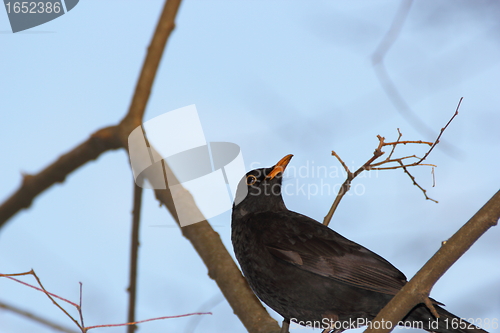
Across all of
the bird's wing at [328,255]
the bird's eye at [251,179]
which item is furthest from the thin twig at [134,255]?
the bird's wing at [328,255]

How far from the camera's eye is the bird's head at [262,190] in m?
4.41

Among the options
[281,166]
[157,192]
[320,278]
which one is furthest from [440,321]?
[157,192]

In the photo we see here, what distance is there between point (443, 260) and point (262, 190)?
2.06 metres

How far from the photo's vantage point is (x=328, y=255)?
3.70 m

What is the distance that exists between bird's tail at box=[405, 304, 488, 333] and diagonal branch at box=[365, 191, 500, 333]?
0.72m

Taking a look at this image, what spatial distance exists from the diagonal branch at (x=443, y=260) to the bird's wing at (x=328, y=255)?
2.40ft

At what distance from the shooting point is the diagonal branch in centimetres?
264

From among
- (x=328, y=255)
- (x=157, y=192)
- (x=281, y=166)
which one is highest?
(x=157, y=192)

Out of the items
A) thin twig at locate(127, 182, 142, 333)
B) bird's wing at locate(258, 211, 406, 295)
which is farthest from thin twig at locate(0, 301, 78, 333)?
bird's wing at locate(258, 211, 406, 295)

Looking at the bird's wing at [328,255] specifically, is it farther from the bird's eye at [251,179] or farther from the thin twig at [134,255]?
the thin twig at [134,255]

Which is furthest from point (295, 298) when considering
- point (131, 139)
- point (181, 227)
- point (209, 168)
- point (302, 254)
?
point (131, 139)

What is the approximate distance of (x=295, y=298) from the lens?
11.7 feet

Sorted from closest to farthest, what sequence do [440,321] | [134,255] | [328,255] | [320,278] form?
1. [440,321]
2. [320,278]
3. [328,255]
4. [134,255]

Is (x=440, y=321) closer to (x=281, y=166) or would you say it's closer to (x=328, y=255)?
(x=328, y=255)
